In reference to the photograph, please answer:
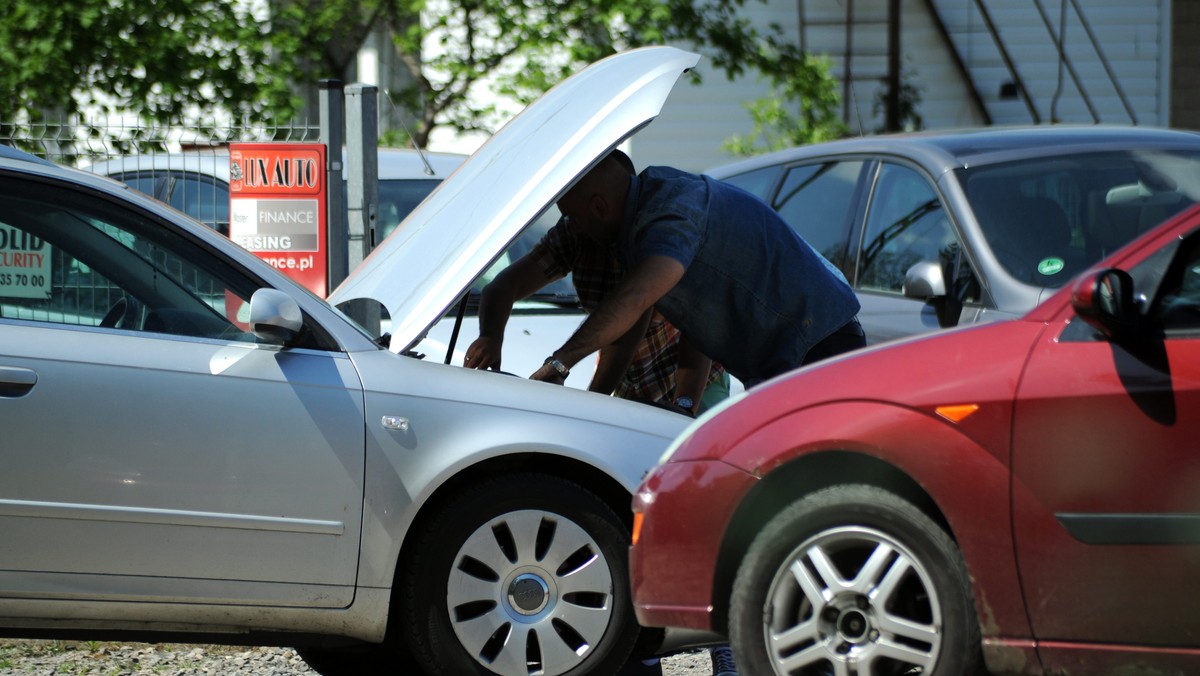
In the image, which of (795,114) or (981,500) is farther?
(795,114)

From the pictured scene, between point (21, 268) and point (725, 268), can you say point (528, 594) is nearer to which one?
point (725, 268)

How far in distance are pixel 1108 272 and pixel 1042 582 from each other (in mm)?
737

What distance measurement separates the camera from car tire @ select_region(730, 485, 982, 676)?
378cm

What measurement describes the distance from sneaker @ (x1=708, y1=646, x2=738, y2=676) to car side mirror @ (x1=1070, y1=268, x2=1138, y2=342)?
192 cm

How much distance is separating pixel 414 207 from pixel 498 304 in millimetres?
2406

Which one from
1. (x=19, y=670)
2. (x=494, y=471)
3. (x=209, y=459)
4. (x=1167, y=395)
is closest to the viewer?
(x=1167, y=395)

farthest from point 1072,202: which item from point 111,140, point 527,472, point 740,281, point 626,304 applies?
point 111,140

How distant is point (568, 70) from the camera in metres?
12.8

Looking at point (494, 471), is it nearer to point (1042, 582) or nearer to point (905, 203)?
point (1042, 582)

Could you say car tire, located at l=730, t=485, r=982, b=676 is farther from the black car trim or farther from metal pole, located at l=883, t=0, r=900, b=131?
metal pole, located at l=883, t=0, r=900, b=131

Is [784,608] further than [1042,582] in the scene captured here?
Yes

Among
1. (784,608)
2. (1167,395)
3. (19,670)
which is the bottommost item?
(19,670)

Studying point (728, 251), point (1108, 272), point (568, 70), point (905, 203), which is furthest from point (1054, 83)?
point (1108, 272)

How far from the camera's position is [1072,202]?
6.25m
